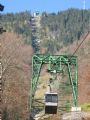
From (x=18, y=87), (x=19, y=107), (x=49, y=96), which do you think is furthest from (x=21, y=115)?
(x=49, y=96)

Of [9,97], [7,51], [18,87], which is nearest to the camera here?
[9,97]

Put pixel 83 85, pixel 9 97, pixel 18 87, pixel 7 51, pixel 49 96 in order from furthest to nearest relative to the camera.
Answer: pixel 83 85
pixel 7 51
pixel 18 87
pixel 9 97
pixel 49 96

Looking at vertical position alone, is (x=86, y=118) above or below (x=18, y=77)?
below

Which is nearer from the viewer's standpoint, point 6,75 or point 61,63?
point 61,63

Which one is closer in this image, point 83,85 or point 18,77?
point 18,77

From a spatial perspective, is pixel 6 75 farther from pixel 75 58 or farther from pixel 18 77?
pixel 75 58

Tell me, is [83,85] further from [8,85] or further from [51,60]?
[51,60]

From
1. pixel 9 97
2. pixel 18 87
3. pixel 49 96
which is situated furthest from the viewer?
pixel 18 87

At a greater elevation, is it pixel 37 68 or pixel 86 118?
pixel 37 68

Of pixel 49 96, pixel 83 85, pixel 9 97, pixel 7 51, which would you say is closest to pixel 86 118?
pixel 49 96
